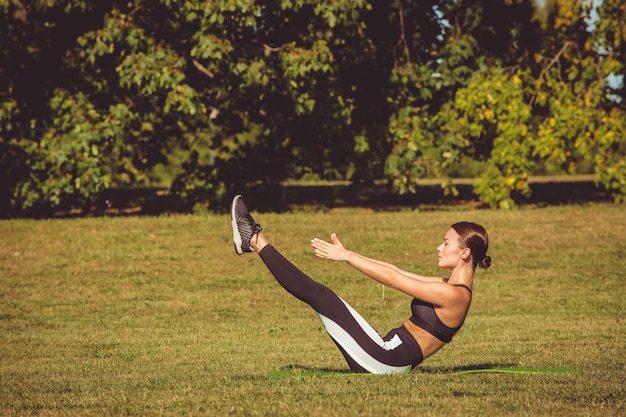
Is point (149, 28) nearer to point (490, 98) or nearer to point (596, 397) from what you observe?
point (490, 98)

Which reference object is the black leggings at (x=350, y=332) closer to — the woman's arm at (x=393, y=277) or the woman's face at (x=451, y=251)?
the woman's arm at (x=393, y=277)

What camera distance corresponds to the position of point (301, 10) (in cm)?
2056

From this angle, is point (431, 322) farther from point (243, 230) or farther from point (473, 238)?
point (243, 230)

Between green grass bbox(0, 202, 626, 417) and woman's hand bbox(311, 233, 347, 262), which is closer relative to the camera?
green grass bbox(0, 202, 626, 417)

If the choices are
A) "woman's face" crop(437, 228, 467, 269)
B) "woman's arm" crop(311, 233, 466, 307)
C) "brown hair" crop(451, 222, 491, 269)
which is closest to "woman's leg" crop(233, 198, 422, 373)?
"woman's arm" crop(311, 233, 466, 307)

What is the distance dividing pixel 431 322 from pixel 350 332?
622mm

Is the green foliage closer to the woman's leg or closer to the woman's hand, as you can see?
the woman's leg

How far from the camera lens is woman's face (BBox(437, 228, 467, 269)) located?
22.5 ft

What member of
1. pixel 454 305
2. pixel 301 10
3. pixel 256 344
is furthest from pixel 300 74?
pixel 454 305

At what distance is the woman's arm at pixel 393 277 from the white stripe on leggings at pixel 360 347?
491 millimetres

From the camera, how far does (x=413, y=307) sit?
6.97m

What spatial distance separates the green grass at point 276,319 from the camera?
19.9 ft

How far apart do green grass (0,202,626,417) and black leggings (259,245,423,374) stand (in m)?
0.19

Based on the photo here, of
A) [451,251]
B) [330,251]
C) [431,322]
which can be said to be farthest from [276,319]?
[330,251]
